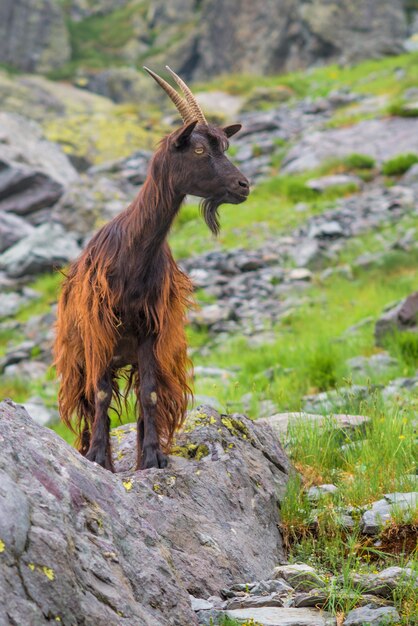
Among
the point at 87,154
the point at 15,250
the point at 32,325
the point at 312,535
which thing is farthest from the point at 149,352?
the point at 87,154

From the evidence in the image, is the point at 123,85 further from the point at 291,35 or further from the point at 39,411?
the point at 39,411

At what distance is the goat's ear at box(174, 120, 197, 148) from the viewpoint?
5.07 m

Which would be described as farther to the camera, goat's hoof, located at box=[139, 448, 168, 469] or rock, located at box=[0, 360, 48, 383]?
rock, located at box=[0, 360, 48, 383]

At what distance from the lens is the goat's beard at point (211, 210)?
5.43m

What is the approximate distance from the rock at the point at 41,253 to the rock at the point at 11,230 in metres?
0.80

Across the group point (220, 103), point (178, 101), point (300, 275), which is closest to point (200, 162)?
point (178, 101)

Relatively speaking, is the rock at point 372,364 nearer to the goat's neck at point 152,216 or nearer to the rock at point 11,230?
the goat's neck at point 152,216

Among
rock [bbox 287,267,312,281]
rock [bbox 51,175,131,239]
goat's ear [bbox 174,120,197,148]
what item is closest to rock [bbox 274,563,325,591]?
goat's ear [bbox 174,120,197,148]

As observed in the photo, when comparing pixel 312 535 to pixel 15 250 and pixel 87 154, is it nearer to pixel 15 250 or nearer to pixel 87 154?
pixel 15 250

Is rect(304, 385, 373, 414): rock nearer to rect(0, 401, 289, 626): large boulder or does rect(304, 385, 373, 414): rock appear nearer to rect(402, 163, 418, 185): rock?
Answer: rect(0, 401, 289, 626): large boulder

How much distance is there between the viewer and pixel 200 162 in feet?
17.2

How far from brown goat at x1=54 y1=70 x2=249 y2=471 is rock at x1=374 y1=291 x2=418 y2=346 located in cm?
434

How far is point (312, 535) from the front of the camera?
14.9 feet

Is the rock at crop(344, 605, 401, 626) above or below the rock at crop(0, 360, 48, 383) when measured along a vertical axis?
below
